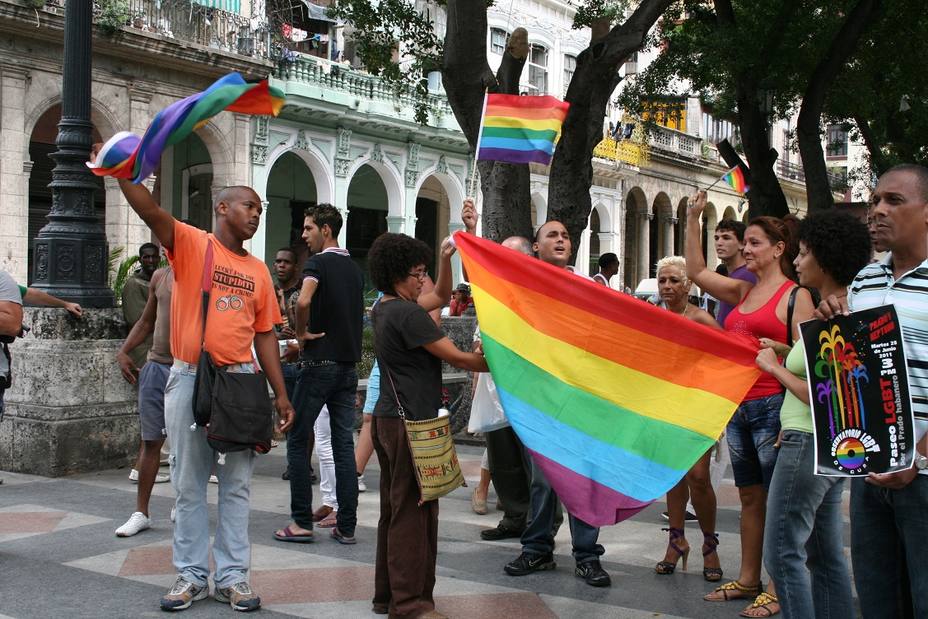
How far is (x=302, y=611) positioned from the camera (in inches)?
200

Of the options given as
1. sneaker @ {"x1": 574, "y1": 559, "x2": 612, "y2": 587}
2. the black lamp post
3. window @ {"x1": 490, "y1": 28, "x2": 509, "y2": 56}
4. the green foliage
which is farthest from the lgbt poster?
window @ {"x1": 490, "y1": 28, "x2": 509, "y2": 56}

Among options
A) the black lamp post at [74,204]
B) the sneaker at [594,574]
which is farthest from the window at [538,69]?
the sneaker at [594,574]

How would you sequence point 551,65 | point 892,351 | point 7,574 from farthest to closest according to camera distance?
point 551,65, point 7,574, point 892,351

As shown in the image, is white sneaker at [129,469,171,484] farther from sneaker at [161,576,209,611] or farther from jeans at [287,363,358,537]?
sneaker at [161,576,209,611]

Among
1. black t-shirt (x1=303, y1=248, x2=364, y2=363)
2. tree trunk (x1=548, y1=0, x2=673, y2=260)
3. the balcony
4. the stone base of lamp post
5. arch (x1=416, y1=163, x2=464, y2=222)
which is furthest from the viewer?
arch (x1=416, y1=163, x2=464, y2=222)

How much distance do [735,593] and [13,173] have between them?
16.1 m

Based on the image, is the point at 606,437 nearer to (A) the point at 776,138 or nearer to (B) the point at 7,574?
(B) the point at 7,574

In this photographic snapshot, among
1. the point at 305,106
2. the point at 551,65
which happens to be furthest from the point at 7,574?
the point at 551,65

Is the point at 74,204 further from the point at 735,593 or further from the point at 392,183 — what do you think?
the point at 392,183

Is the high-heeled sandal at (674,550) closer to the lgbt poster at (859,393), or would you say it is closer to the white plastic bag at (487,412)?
the white plastic bag at (487,412)

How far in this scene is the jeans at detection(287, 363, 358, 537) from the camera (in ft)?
21.4

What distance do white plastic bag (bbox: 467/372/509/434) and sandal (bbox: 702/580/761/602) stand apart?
170cm

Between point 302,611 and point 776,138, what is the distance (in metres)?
44.2

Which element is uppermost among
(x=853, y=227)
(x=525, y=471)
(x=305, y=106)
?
(x=305, y=106)
